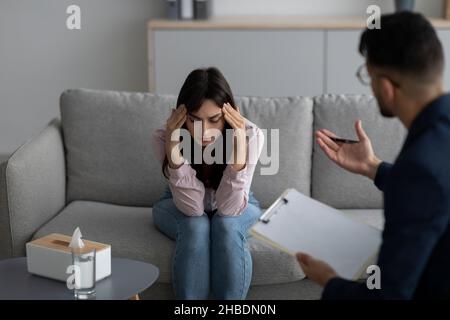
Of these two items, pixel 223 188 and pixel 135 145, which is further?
pixel 135 145

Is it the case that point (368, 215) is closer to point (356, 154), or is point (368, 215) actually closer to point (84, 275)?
point (356, 154)

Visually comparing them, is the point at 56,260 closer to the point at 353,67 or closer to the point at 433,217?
the point at 433,217

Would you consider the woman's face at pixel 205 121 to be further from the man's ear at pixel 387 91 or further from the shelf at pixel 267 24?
the shelf at pixel 267 24

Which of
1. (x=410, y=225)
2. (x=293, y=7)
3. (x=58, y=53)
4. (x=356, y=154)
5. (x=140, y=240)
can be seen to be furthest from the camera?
(x=58, y=53)

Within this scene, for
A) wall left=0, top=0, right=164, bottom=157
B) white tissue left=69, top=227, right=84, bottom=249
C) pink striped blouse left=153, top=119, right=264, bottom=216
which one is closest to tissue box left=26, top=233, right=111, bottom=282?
white tissue left=69, top=227, right=84, bottom=249

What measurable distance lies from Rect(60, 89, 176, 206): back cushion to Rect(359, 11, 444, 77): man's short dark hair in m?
1.78

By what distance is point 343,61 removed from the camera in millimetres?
4531

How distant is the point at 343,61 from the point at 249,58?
19.6 inches

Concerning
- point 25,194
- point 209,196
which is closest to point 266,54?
point 209,196

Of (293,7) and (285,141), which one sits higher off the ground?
(293,7)

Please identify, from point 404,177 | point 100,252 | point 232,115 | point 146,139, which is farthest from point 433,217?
point 146,139

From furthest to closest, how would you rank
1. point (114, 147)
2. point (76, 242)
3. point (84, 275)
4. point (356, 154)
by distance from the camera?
point (114, 147) < point (76, 242) < point (84, 275) < point (356, 154)

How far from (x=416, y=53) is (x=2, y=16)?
368cm

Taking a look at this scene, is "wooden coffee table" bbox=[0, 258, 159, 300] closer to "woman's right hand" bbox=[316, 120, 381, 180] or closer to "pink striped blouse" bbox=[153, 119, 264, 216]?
"pink striped blouse" bbox=[153, 119, 264, 216]
